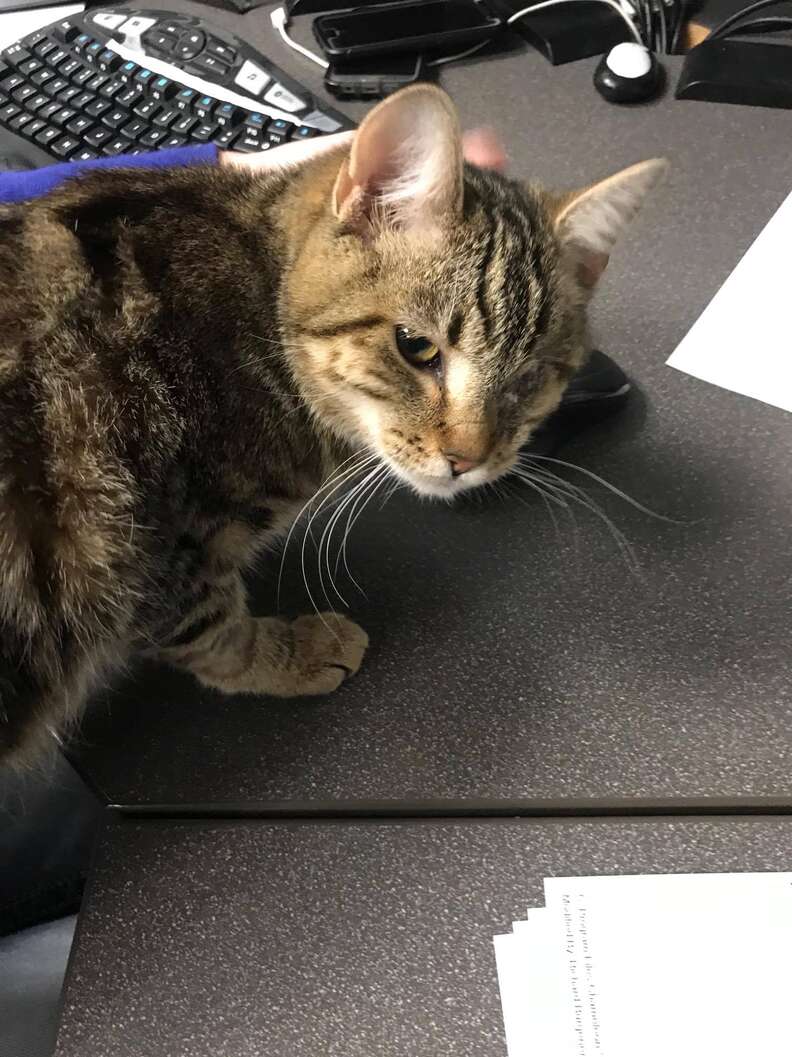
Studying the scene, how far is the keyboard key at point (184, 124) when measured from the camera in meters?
0.95

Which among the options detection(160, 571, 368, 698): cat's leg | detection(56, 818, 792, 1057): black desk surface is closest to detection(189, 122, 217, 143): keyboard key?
detection(160, 571, 368, 698): cat's leg

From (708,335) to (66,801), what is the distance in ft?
2.76

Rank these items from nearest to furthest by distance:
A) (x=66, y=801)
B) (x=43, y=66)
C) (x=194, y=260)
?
(x=194, y=260) < (x=66, y=801) < (x=43, y=66)

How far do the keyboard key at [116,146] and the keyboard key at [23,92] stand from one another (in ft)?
0.43

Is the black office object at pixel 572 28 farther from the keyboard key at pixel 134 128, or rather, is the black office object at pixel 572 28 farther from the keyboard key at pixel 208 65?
the keyboard key at pixel 134 128

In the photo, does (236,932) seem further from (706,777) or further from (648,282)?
(648,282)

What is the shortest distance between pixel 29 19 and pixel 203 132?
40 cm

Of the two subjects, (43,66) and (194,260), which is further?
(43,66)

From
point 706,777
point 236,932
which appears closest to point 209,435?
point 236,932

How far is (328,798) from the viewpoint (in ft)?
2.11

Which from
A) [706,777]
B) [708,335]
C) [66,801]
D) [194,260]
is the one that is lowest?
[66,801]

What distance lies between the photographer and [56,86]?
3.19ft

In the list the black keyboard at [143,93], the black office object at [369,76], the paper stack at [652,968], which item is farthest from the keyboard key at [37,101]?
the paper stack at [652,968]

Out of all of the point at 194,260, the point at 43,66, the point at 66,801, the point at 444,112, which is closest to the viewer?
the point at 444,112
